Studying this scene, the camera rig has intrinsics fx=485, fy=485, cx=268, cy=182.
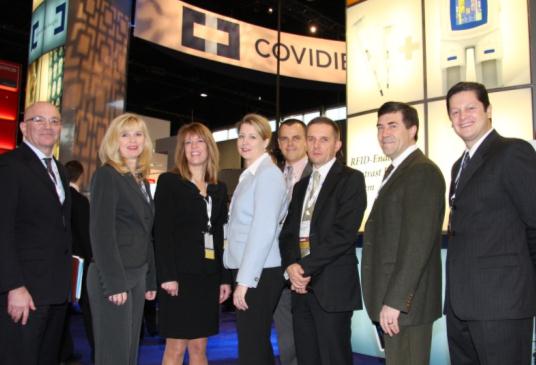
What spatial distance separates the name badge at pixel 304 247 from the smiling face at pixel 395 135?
0.58m

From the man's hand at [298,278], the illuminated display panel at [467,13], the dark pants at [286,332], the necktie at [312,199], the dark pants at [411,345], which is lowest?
the dark pants at [286,332]

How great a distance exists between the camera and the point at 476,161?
1.88 meters

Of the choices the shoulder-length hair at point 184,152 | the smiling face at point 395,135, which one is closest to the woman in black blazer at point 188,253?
the shoulder-length hair at point 184,152

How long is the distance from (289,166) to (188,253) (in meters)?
0.98

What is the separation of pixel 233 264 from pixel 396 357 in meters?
0.85

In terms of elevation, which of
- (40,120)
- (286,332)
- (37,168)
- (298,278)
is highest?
(40,120)

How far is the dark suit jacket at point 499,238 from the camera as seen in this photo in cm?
173

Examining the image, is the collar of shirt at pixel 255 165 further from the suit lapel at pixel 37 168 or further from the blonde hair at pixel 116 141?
the suit lapel at pixel 37 168

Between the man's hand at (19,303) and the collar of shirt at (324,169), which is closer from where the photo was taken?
the man's hand at (19,303)

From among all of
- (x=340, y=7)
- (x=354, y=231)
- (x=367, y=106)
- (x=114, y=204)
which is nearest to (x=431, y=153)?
(x=367, y=106)

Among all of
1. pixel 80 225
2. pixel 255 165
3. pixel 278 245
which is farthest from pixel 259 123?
pixel 80 225

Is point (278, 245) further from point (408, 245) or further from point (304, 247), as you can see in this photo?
point (408, 245)

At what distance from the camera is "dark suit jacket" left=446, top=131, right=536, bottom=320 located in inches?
68.0

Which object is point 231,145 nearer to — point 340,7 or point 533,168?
point 340,7
